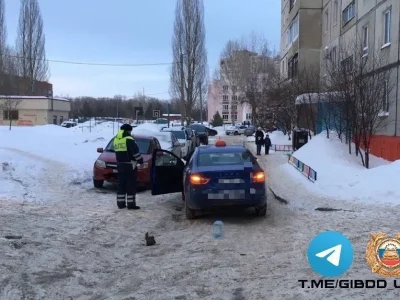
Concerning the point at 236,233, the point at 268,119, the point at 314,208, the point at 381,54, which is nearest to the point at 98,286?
the point at 236,233

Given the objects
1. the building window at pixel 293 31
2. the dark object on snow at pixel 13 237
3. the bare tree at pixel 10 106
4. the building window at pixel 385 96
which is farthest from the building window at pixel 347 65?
the bare tree at pixel 10 106

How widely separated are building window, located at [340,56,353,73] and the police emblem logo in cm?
1261

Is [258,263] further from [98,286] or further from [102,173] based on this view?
[102,173]

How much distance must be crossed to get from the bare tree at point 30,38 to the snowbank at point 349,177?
45.6m

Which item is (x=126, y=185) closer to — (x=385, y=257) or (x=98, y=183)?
(x=98, y=183)

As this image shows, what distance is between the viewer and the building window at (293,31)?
1447 inches

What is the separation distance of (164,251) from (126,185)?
364 centimetres

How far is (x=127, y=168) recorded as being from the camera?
10680 mm

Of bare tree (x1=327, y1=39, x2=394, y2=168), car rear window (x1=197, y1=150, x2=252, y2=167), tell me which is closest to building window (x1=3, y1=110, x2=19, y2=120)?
bare tree (x1=327, y1=39, x2=394, y2=168)

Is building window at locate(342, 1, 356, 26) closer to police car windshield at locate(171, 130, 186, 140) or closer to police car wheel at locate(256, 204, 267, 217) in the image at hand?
police car windshield at locate(171, 130, 186, 140)

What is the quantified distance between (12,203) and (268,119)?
3404 cm

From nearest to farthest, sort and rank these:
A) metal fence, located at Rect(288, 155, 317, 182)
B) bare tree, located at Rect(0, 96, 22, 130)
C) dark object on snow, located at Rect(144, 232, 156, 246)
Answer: dark object on snow, located at Rect(144, 232, 156, 246), metal fence, located at Rect(288, 155, 317, 182), bare tree, located at Rect(0, 96, 22, 130)

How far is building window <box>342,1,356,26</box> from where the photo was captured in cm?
2566

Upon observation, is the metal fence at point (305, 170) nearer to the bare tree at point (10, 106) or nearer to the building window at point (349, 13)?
the building window at point (349, 13)
